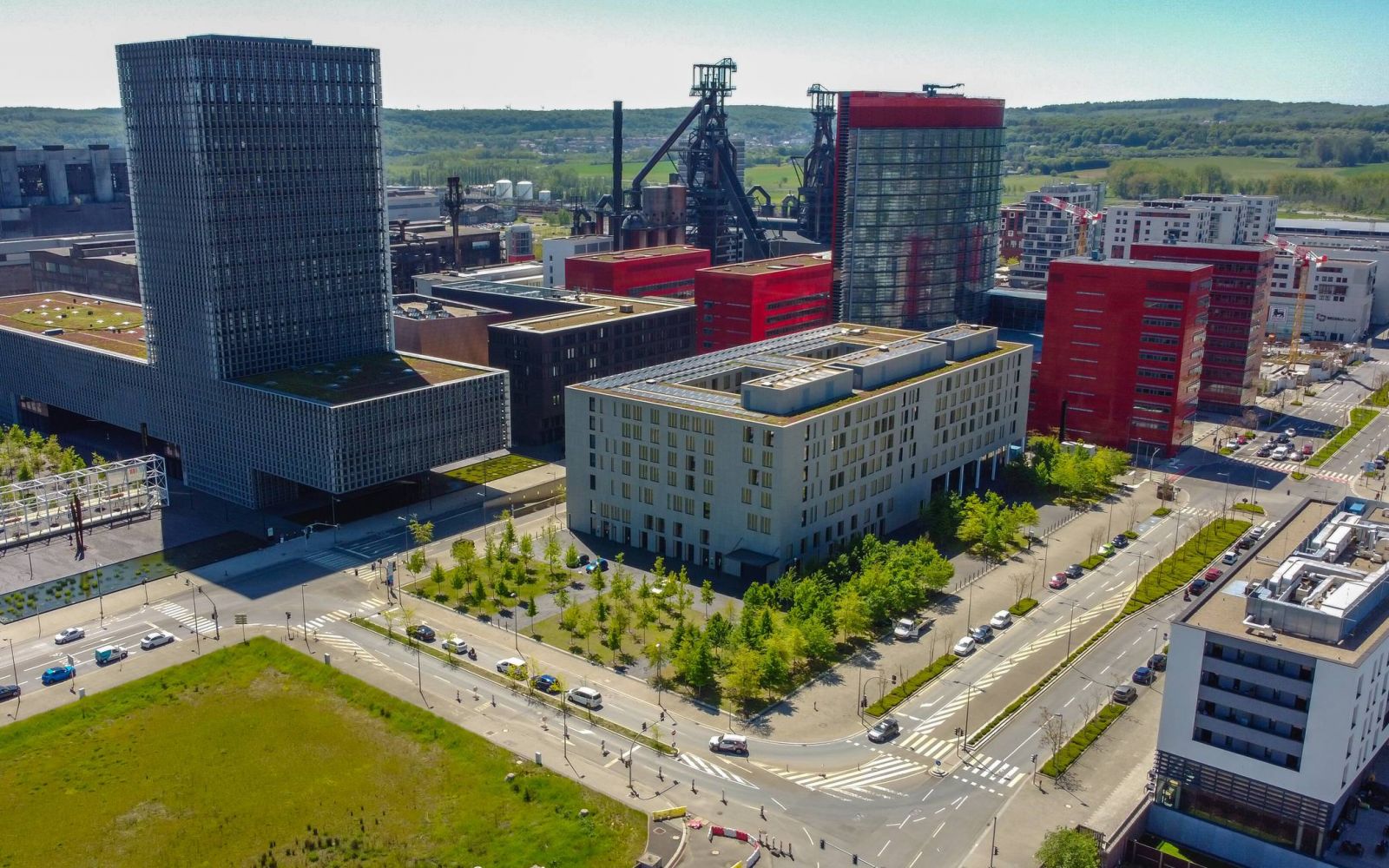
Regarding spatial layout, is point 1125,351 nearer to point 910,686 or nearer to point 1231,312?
point 1231,312

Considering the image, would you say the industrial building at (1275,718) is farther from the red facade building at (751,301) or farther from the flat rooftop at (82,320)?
the flat rooftop at (82,320)

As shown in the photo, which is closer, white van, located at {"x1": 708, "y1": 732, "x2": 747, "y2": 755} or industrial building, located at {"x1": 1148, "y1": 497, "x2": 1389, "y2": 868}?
industrial building, located at {"x1": 1148, "y1": 497, "x2": 1389, "y2": 868}

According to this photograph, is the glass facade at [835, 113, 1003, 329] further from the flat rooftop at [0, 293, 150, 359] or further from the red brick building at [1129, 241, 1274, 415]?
the flat rooftop at [0, 293, 150, 359]

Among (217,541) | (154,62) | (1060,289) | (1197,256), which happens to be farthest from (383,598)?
(1197,256)

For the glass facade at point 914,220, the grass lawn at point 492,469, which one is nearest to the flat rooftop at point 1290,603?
the grass lawn at point 492,469

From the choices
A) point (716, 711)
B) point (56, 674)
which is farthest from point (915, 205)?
point (56, 674)

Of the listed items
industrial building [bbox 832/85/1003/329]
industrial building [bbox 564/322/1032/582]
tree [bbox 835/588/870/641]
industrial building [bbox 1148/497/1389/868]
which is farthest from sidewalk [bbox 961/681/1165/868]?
industrial building [bbox 832/85/1003/329]
